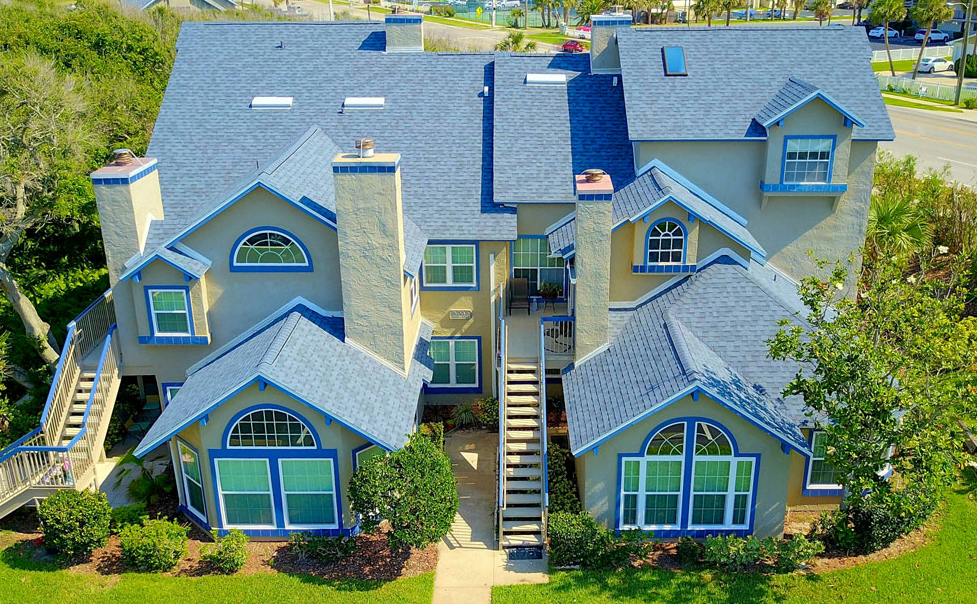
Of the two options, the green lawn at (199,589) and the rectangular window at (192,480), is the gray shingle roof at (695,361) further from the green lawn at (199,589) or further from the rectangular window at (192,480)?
the rectangular window at (192,480)

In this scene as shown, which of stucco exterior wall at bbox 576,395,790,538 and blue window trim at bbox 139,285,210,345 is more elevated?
blue window trim at bbox 139,285,210,345

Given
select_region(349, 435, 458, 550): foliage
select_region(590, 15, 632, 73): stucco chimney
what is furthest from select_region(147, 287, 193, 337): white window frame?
select_region(590, 15, 632, 73): stucco chimney

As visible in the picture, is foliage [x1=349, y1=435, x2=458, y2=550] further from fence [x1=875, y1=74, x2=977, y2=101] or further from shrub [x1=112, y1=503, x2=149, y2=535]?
fence [x1=875, y1=74, x2=977, y2=101]

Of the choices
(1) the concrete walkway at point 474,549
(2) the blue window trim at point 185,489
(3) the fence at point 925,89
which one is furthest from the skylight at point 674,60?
(3) the fence at point 925,89

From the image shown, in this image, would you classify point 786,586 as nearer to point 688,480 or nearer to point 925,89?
point 688,480

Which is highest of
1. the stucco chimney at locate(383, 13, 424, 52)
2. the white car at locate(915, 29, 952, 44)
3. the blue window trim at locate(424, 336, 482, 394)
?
the white car at locate(915, 29, 952, 44)

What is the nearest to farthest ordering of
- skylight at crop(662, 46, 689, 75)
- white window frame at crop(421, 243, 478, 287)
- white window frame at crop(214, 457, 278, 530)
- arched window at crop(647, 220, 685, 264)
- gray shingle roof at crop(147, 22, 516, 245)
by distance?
white window frame at crop(214, 457, 278, 530) < arched window at crop(647, 220, 685, 264) < white window frame at crop(421, 243, 478, 287) < gray shingle roof at crop(147, 22, 516, 245) < skylight at crop(662, 46, 689, 75)
